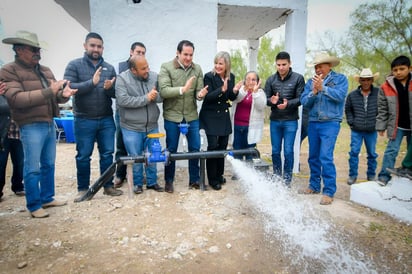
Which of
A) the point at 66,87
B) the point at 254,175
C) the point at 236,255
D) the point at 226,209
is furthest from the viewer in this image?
the point at 254,175

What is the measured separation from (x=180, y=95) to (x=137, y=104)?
2.18 feet

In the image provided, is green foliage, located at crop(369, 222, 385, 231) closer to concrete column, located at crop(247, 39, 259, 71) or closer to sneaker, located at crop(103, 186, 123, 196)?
sneaker, located at crop(103, 186, 123, 196)

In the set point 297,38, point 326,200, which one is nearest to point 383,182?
point 326,200

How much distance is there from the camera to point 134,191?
4117mm

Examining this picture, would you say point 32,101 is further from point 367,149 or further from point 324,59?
point 367,149

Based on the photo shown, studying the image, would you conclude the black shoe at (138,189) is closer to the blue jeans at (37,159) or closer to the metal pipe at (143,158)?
the metal pipe at (143,158)

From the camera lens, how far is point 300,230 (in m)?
→ 3.11

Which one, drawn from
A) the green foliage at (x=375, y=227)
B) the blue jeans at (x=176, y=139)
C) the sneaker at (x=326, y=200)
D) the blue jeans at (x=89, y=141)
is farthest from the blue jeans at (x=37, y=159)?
the green foliage at (x=375, y=227)

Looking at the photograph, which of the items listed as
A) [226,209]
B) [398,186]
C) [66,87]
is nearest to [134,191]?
[226,209]

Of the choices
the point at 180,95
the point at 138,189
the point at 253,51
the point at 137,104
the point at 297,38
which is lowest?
the point at 138,189

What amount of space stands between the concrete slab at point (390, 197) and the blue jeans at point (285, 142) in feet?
3.22

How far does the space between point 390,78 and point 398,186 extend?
165 cm

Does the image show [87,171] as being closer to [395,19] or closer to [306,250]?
[306,250]

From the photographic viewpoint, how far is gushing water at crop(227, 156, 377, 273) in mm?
2512
